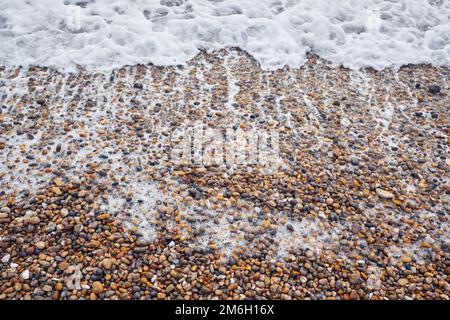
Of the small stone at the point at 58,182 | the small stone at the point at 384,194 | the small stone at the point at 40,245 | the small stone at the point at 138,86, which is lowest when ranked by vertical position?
the small stone at the point at 40,245

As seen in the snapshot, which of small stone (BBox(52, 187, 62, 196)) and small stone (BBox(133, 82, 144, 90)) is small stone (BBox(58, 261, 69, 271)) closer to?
small stone (BBox(52, 187, 62, 196))

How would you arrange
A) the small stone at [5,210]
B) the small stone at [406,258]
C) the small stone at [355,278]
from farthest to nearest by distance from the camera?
the small stone at [5,210]
the small stone at [406,258]
the small stone at [355,278]

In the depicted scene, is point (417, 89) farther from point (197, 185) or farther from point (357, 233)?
point (197, 185)

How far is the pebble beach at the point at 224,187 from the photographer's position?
153 inches

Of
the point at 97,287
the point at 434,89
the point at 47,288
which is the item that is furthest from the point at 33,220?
the point at 434,89

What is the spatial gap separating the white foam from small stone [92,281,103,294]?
13.2 ft

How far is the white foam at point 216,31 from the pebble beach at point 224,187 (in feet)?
1.11

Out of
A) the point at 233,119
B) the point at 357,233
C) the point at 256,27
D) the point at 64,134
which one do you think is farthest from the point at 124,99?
the point at 357,233

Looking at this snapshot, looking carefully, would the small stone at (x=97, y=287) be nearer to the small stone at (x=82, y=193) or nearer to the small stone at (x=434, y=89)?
the small stone at (x=82, y=193)

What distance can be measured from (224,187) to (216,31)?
378cm

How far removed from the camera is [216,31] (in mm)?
7113

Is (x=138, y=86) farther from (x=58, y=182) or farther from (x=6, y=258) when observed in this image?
(x=6, y=258)

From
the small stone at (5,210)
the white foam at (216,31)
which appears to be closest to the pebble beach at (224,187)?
the small stone at (5,210)
